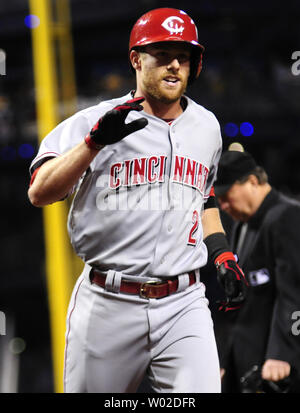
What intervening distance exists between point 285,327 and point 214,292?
517 millimetres

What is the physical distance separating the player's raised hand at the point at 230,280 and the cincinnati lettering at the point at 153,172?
247 millimetres

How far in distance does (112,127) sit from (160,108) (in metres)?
0.35

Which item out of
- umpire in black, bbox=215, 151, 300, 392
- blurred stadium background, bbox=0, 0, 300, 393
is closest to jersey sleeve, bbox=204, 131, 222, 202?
umpire in black, bbox=215, 151, 300, 392

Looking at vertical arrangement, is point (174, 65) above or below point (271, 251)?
above

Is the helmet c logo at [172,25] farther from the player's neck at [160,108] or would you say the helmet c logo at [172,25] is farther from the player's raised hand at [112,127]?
the player's raised hand at [112,127]

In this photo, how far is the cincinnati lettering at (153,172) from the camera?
1.76m

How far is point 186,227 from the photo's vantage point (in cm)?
181

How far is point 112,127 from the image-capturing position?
1547mm

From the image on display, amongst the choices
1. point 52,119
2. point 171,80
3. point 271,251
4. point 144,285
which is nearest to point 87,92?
point 52,119

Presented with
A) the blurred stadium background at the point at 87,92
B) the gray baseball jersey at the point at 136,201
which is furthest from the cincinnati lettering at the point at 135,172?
the blurred stadium background at the point at 87,92

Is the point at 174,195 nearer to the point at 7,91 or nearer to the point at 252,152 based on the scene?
the point at 252,152

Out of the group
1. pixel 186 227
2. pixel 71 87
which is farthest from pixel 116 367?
pixel 71 87

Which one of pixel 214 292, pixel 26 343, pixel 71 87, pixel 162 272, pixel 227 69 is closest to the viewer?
pixel 162 272

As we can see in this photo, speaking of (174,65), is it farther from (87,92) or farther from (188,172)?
Result: (87,92)
